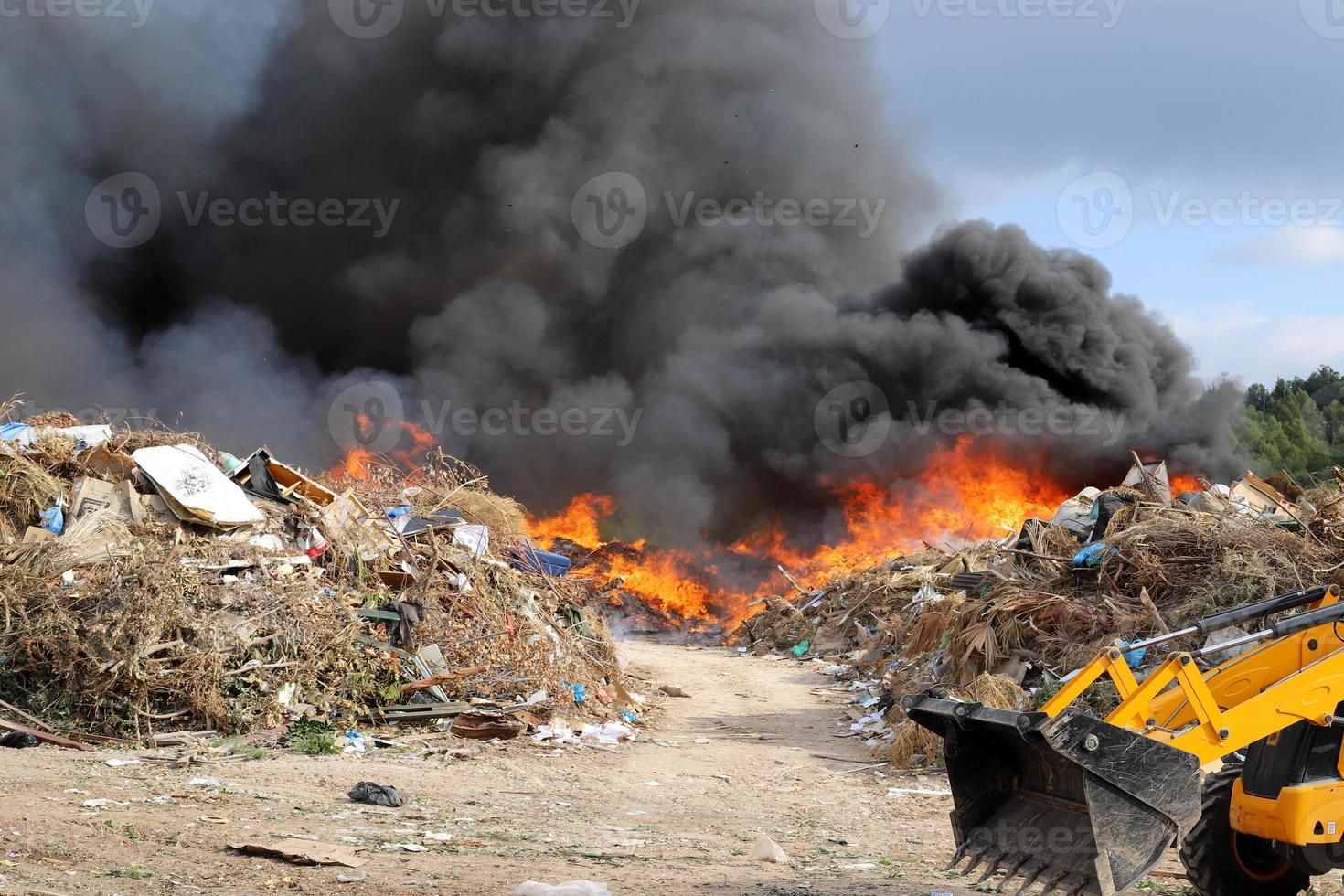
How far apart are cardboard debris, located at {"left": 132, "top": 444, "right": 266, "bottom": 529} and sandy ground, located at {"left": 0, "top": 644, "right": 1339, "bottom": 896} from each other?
244 centimetres

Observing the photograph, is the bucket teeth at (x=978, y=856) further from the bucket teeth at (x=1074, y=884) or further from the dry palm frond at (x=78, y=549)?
the dry palm frond at (x=78, y=549)

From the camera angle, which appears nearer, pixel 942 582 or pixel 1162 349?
pixel 942 582

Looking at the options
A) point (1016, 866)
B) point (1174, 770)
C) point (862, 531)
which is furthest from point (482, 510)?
point (862, 531)

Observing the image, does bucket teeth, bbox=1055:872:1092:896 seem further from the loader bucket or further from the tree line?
the tree line

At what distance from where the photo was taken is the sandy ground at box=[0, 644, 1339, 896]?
4.29 metres

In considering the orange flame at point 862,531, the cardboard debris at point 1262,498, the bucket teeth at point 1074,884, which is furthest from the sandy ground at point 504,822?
the orange flame at point 862,531

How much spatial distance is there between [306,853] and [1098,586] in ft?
25.1

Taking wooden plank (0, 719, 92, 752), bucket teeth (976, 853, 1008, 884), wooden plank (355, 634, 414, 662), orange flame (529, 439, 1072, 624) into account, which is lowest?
bucket teeth (976, 853, 1008, 884)

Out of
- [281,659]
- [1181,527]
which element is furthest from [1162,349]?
[281,659]

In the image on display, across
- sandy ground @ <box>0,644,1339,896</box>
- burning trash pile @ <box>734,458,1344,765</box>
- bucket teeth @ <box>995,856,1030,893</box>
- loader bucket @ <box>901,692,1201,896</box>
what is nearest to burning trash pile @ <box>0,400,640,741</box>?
sandy ground @ <box>0,644,1339,896</box>

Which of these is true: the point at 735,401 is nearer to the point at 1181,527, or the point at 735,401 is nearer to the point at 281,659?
the point at 1181,527

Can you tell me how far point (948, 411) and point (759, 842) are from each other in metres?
18.7

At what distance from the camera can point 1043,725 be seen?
10.8ft

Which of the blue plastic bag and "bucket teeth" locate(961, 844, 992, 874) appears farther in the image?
the blue plastic bag
